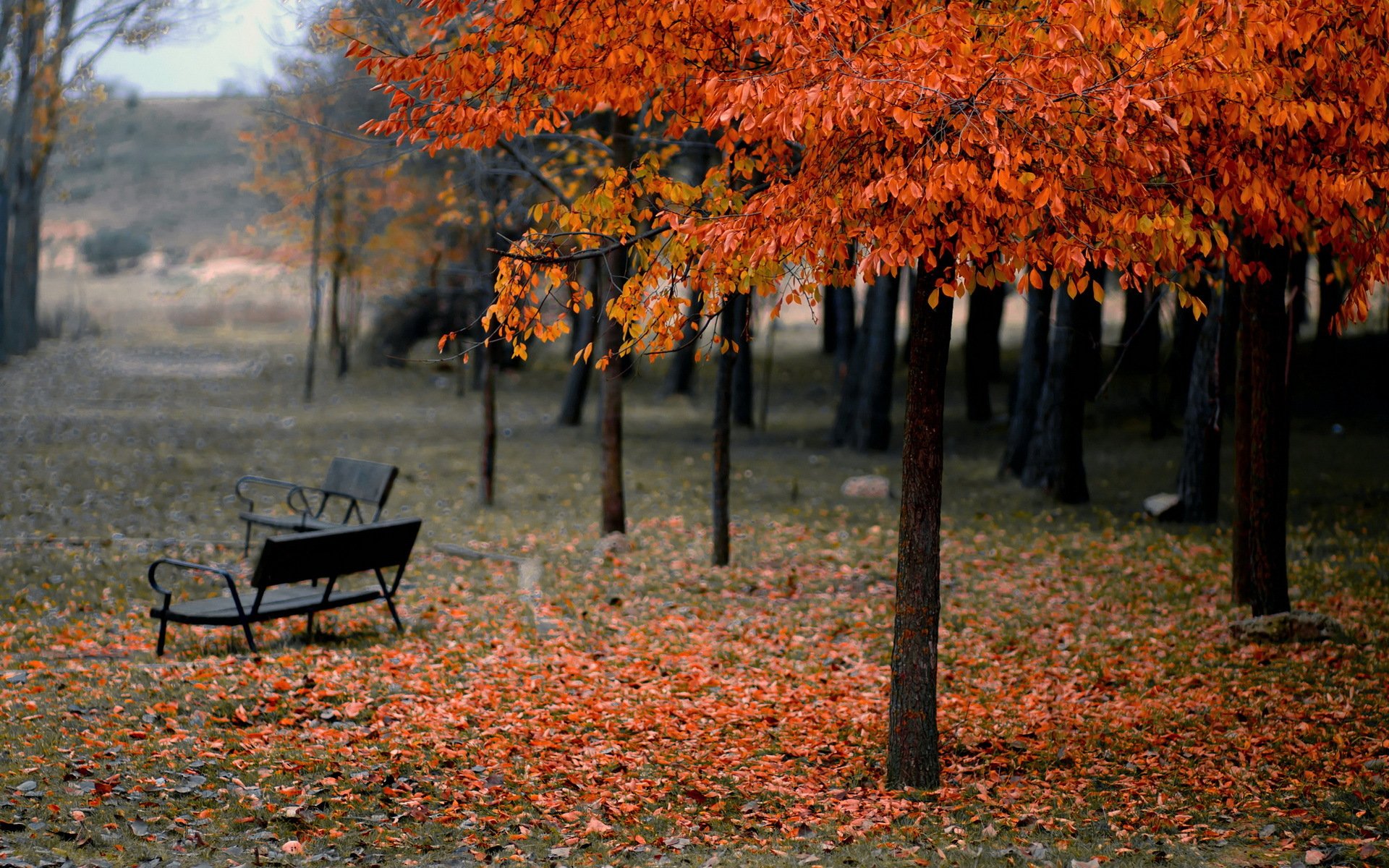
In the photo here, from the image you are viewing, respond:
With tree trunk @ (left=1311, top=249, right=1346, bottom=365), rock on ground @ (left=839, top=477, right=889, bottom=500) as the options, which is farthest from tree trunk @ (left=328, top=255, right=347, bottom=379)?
tree trunk @ (left=1311, top=249, right=1346, bottom=365)

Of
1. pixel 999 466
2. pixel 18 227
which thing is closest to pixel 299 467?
pixel 999 466

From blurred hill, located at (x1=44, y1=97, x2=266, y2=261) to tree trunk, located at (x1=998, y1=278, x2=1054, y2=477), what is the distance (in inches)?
2030

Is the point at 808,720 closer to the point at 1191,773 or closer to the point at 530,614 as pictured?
the point at 1191,773

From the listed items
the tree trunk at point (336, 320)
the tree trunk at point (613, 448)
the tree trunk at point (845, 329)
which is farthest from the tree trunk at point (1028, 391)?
the tree trunk at point (336, 320)

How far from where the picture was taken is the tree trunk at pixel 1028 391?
1692 cm

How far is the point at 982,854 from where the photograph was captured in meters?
5.00

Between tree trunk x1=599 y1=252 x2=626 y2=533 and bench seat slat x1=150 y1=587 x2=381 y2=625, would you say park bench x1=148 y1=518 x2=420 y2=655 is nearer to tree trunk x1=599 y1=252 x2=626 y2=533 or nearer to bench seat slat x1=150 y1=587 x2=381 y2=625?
bench seat slat x1=150 y1=587 x2=381 y2=625

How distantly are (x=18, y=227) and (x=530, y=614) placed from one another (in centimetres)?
2431

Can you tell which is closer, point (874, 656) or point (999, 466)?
point (874, 656)

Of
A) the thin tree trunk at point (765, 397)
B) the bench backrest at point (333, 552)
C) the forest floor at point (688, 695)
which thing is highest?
the thin tree trunk at point (765, 397)

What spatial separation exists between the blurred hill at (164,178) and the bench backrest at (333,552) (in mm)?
55224

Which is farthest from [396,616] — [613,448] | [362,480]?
[613,448]

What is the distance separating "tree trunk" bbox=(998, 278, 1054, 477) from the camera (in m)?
16.9

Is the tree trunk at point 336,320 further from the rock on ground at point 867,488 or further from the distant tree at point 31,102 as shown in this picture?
the rock on ground at point 867,488
